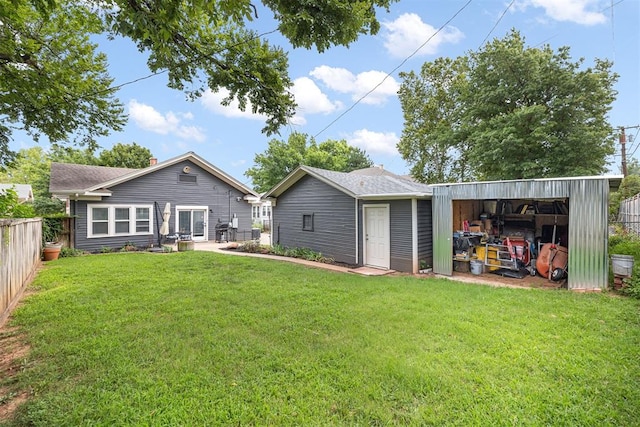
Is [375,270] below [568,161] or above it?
below

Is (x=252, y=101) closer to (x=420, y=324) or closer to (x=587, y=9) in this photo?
(x=420, y=324)

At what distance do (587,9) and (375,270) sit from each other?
8.66m

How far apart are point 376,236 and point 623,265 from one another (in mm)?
5615

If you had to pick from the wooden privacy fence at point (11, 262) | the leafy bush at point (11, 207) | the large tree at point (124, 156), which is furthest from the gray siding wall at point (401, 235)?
the large tree at point (124, 156)

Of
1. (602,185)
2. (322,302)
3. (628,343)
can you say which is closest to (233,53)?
(322,302)

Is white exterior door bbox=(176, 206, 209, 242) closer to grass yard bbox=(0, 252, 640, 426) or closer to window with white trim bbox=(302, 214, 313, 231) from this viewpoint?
window with white trim bbox=(302, 214, 313, 231)

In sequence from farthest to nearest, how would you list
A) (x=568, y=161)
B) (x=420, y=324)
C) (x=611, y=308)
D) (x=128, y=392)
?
(x=568, y=161)
(x=611, y=308)
(x=420, y=324)
(x=128, y=392)

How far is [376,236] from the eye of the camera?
31.6ft

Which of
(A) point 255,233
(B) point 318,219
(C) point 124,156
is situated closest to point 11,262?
(B) point 318,219

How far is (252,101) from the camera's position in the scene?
567 centimetres

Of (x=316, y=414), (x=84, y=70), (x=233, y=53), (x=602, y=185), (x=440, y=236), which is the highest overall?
(x=84, y=70)

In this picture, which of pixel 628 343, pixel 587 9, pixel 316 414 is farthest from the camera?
pixel 587 9

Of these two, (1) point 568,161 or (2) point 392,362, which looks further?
(1) point 568,161

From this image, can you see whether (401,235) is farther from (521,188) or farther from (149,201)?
(149,201)
